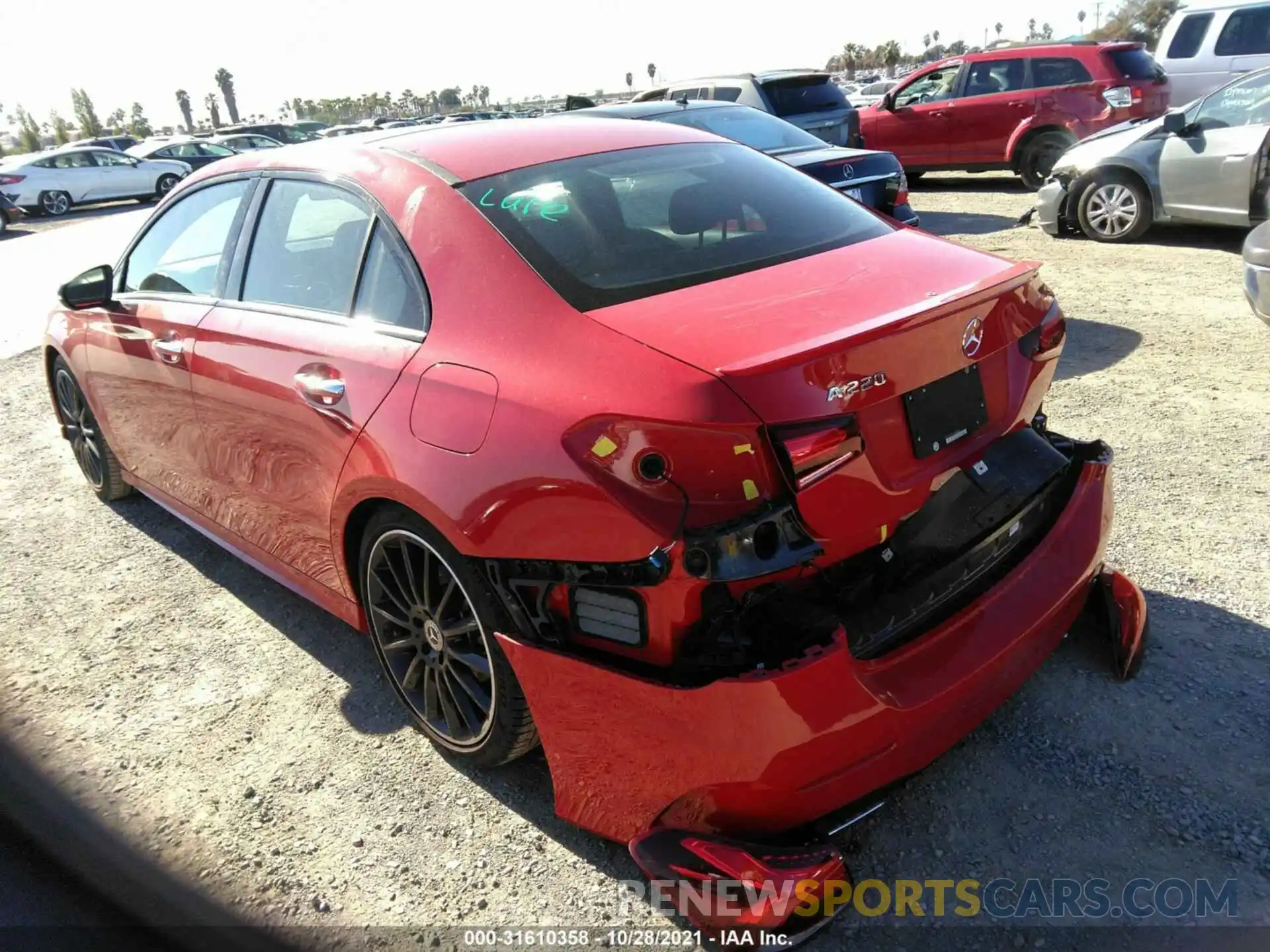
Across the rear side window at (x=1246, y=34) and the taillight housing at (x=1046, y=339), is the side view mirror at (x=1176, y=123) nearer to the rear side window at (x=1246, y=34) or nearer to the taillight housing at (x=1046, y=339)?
the rear side window at (x=1246, y=34)

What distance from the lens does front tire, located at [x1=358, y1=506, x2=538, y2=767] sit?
2408 millimetres

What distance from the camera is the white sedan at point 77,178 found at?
21.4 m

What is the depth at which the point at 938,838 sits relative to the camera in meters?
2.36

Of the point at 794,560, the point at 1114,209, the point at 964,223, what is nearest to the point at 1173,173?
the point at 1114,209

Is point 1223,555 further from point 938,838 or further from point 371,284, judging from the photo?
point 371,284

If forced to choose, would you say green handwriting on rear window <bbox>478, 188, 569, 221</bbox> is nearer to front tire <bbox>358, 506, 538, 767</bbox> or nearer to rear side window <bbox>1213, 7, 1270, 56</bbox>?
front tire <bbox>358, 506, 538, 767</bbox>

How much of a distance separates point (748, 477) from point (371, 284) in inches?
54.3

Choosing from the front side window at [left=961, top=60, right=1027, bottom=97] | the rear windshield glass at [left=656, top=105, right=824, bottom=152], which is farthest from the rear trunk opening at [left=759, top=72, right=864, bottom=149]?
the rear windshield glass at [left=656, top=105, right=824, bottom=152]

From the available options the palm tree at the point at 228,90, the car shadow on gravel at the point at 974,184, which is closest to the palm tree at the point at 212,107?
the palm tree at the point at 228,90

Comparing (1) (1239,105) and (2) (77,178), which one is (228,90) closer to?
(2) (77,178)

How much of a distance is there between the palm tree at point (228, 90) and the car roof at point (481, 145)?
325ft

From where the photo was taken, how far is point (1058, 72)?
37.7ft

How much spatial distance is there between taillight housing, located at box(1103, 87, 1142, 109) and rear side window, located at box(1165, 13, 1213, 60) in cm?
218

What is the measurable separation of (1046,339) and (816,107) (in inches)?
356
